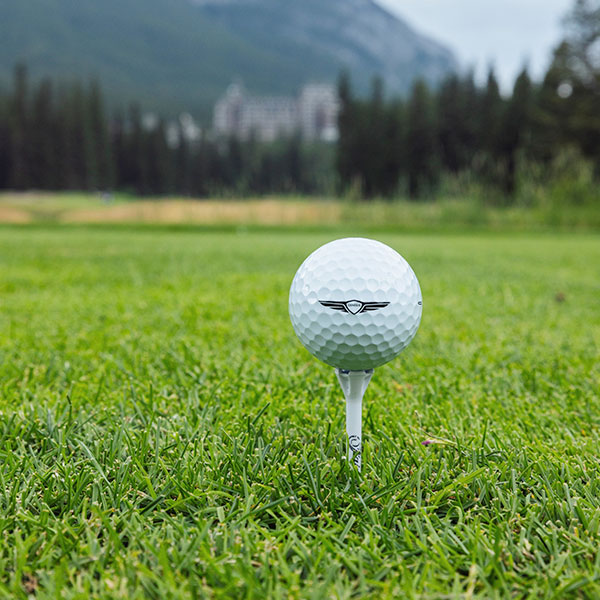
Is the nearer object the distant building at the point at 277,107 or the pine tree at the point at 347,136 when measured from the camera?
Result: the pine tree at the point at 347,136

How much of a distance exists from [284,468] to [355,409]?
230 mm

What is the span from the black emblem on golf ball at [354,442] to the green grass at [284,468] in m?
0.05

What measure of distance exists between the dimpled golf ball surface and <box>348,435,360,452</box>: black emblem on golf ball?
0.51 feet

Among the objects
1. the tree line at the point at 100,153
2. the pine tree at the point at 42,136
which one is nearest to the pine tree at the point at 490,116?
the tree line at the point at 100,153

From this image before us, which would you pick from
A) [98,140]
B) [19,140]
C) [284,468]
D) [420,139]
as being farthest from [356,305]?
[19,140]

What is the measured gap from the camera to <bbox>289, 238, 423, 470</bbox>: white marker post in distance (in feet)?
3.97

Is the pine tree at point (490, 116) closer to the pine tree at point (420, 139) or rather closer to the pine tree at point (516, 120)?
the pine tree at point (516, 120)

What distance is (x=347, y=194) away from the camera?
16.6m

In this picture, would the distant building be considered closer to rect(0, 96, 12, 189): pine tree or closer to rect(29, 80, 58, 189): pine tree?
rect(29, 80, 58, 189): pine tree

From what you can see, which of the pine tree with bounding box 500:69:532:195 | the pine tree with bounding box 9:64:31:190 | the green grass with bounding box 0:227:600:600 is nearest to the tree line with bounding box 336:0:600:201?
the pine tree with bounding box 500:69:532:195

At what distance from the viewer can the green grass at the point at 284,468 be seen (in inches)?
37.2

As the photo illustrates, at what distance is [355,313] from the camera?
3.96 feet

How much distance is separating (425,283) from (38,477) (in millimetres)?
3853

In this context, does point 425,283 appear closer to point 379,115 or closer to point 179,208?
point 179,208
